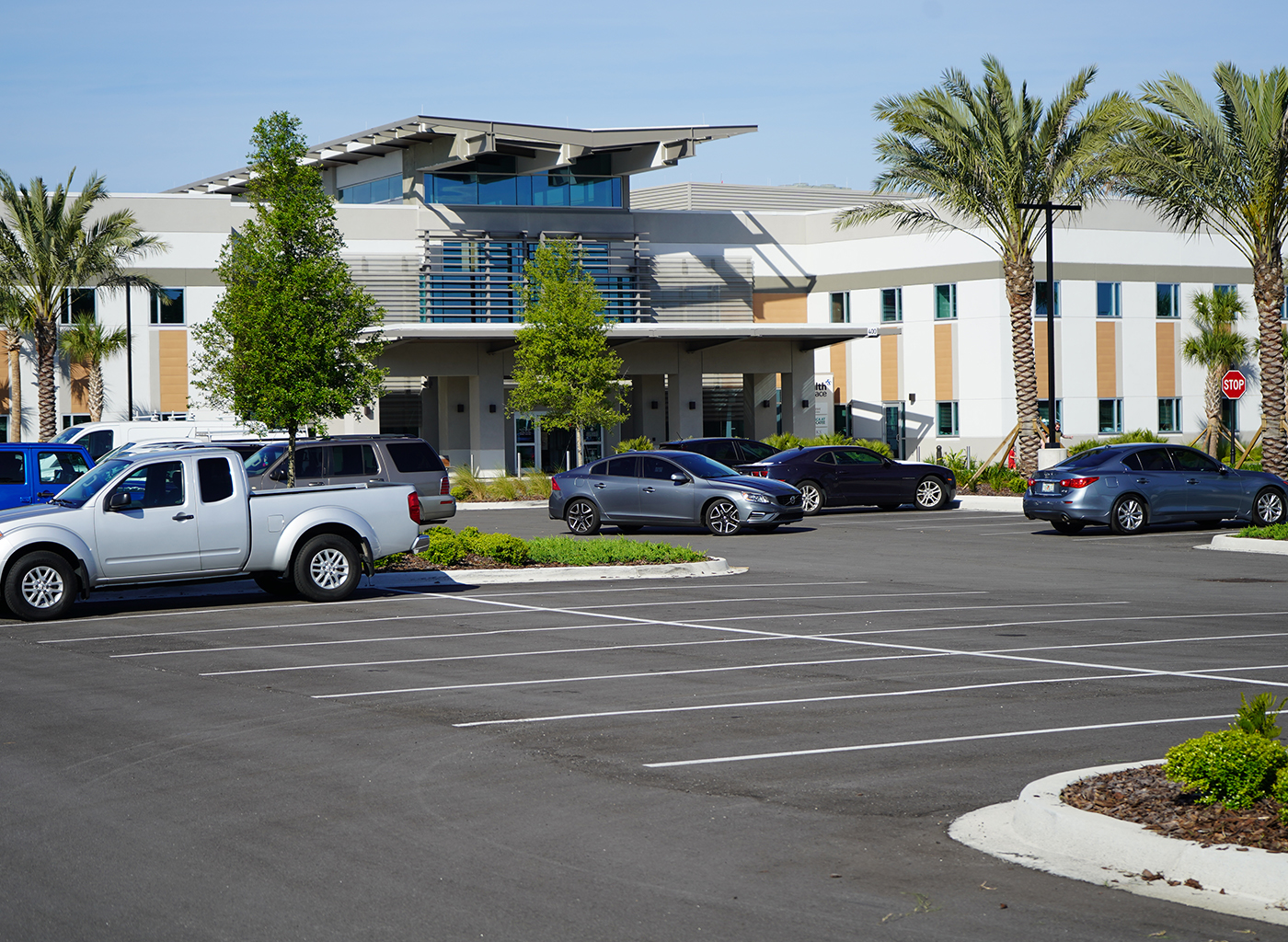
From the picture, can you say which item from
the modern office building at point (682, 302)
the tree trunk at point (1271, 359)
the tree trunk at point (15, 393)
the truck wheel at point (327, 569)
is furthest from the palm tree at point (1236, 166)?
the tree trunk at point (15, 393)

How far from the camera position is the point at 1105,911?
5340 millimetres

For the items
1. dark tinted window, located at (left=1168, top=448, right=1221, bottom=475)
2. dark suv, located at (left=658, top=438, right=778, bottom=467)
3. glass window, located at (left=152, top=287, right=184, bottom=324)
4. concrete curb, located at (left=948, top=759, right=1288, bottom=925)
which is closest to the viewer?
concrete curb, located at (left=948, top=759, right=1288, bottom=925)

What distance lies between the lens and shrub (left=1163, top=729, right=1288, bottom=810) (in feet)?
19.8

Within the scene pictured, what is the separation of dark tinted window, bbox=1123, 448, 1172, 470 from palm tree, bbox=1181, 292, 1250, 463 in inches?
1114

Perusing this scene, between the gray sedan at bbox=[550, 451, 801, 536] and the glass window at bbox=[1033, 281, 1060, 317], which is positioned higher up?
the glass window at bbox=[1033, 281, 1060, 317]

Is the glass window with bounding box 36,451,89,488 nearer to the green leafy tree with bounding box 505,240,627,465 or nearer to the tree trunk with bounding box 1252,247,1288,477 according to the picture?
the green leafy tree with bounding box 505,240,627,465

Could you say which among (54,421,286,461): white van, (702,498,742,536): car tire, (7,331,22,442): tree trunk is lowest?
(702,498,742,536): car tire

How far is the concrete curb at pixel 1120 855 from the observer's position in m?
5.36

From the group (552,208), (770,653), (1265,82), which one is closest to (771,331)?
Result: (552,208)

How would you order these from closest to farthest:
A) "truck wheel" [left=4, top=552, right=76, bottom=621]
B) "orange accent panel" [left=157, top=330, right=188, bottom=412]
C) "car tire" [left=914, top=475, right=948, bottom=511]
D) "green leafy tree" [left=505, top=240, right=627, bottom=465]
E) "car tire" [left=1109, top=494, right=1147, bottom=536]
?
"truck wheel" [left=4, top=552, right=76, bottom=621] < "car tire" [left=1109, top=494, right=1147, bottom=536] < "car tire" [left=914, top=475, right=948, bottom=511] < "green leafy tree" [left=505, top=240, right=627, bottom=465] < "orange accent panel" [left=157, top=330, right=188, bottom=412]

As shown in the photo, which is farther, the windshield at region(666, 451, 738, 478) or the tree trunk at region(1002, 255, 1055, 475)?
the tree trunk at region(1002, 255, 1055, 475)

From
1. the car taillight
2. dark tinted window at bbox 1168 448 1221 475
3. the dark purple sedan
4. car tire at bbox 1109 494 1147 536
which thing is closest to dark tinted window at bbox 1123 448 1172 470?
dark tinted window at bbox 1168 448 1221 475

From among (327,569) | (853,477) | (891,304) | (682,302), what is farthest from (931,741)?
(891,304)

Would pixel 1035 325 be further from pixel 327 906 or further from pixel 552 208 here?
pixel 327 906
